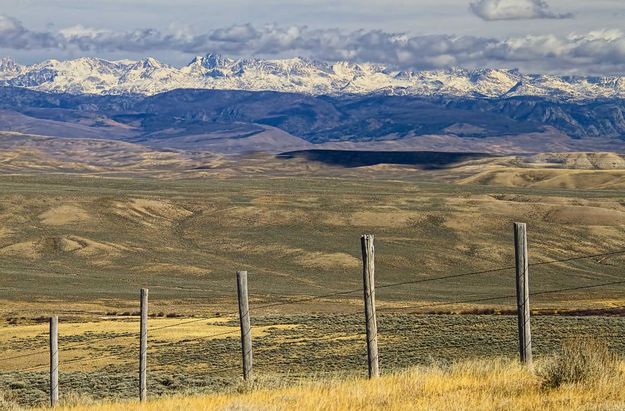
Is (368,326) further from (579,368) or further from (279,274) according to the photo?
(279,274)

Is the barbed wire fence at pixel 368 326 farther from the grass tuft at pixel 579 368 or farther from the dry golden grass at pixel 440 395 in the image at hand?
the grass tuft at pixel 579 368

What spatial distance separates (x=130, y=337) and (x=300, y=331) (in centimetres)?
843

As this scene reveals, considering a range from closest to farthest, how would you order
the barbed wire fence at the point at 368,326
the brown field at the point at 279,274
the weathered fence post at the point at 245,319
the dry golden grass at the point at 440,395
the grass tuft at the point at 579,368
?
1. the dry golden grass at the point at 440,395
2. the grass tuft at the point at 579,368
3. the barbed wire fence at the point at 368,326
4. the weathered fence post at the point at 245,319
5. the brown field at the point at 279,274

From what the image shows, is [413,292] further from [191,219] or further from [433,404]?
[433,404]

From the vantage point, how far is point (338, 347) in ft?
145

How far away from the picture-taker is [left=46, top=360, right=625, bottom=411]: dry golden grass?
12.4m

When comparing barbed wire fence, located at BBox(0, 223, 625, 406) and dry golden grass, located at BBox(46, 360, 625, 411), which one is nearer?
dry golden grass, located at BBox(46, 360, 625, 411)

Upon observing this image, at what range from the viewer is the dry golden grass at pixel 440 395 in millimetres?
12430

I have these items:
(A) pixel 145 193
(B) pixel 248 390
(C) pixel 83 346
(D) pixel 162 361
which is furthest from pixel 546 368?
(A) pixel 145 193

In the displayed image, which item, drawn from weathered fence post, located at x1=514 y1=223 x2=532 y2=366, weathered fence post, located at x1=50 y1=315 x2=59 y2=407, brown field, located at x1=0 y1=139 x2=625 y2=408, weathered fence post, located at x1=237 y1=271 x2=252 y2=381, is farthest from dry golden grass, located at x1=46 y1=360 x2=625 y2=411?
brown field, located at x1=0 y1=139 x2=625 y2=408

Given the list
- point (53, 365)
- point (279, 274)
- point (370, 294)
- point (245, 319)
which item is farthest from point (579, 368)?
point (279, 274)

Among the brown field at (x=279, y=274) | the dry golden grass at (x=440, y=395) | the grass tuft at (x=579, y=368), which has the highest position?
the grass tuft at (x=579, y=368)

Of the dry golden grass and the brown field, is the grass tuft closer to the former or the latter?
the dry golden grass

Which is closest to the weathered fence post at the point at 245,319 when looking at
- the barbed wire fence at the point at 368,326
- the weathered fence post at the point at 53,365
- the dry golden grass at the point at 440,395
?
the barbed wire fence at the point at 368,326
